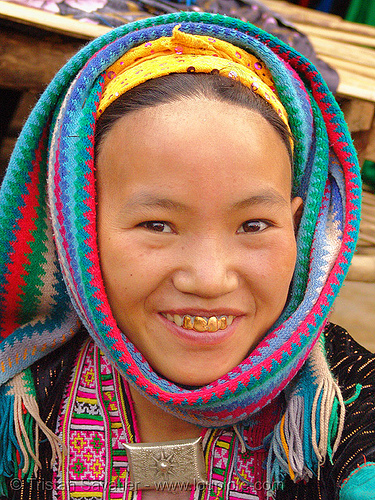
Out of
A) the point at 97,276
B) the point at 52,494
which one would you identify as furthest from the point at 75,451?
the point at 97,276

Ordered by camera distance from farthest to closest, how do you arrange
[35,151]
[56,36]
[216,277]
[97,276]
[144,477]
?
1. [56,36]
2. [35,151]
3. [144,477]
4. [97,276]
5. [216,277]

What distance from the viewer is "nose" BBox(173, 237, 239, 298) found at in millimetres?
987

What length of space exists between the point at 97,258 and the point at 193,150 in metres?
0.32

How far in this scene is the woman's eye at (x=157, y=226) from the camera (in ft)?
3.48

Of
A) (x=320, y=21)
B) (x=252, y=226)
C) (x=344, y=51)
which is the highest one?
(x=320, y=21)

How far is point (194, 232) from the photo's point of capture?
3.35 ft

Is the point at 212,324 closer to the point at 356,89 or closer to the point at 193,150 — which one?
the point at 193,150

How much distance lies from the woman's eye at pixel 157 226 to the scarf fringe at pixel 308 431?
1.60 ft

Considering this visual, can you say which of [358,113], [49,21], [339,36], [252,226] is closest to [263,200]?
[252,226]

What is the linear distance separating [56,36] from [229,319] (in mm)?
1764

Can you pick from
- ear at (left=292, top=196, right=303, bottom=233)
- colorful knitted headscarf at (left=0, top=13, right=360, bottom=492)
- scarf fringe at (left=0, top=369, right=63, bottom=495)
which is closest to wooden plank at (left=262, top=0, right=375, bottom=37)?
colorful knitted headscarf at (left=0, top=13, right=360, bottom=492)

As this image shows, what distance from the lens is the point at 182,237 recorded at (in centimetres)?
104

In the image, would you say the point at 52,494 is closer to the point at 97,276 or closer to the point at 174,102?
the point at 97,276

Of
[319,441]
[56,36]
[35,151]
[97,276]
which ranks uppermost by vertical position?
[56,36]
